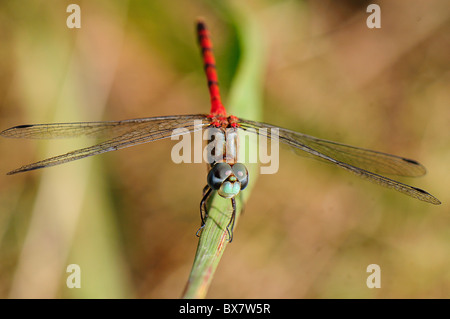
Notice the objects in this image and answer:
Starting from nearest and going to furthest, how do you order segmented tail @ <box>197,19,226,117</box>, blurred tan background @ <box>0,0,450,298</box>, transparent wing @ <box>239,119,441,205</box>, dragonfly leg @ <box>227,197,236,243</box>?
dragonfly leg @ <box>227,197,236,243</box> → transparent wing @ <box>239,119,441,205</box> → blurred tan background @ <box>0,0,450,298</box> → segmented tail @ <box>197,19,226,117</box>

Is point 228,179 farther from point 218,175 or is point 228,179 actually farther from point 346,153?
point 346,153

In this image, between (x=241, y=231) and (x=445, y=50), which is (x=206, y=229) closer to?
(x=241, y=231)

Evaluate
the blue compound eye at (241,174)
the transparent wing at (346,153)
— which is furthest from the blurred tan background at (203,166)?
the blue compound eye at (241,174)

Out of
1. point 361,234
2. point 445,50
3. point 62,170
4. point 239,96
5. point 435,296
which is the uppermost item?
point 445,50

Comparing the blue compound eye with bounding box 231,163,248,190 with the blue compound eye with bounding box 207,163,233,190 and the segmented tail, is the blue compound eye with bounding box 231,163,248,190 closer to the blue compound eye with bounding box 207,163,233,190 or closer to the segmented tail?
the blue compound eye with bounding box 207,163,233,190

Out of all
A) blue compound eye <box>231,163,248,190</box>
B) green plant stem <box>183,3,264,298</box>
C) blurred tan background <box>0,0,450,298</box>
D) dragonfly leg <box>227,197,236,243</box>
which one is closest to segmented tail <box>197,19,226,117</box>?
blurred tan background <box>0,0,450,298</box>

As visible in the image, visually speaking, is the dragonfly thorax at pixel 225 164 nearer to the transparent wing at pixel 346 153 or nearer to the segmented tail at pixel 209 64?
the transparent wing at pixel 346 153

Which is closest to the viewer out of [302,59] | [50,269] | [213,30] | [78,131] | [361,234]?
[78,131]

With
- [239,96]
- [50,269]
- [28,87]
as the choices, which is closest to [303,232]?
[239,96]
